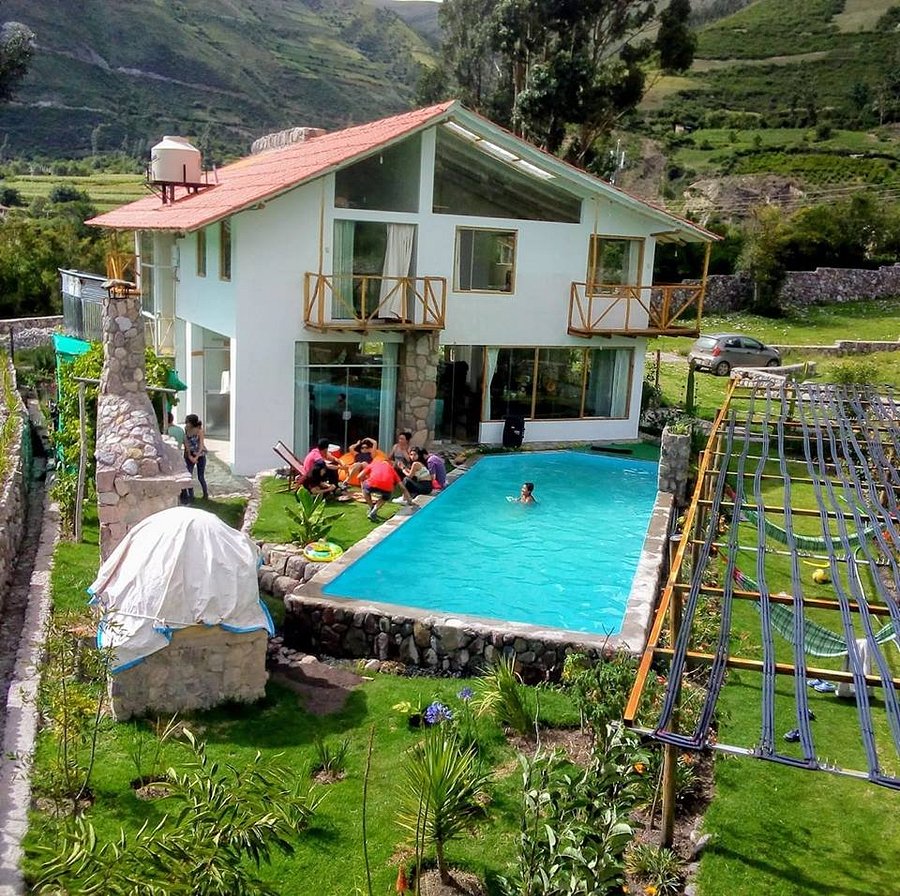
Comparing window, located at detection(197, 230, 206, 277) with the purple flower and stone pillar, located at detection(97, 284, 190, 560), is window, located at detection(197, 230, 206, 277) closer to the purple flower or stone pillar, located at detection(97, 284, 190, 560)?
stone pillar, located at detection(97, 284, 190, 560)

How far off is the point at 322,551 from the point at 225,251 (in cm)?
847

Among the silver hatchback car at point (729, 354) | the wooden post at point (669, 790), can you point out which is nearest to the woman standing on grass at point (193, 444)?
the wooden post at point (669, 790)

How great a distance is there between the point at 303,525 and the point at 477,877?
8.11m

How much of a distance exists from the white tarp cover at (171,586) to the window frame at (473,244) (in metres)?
12.6

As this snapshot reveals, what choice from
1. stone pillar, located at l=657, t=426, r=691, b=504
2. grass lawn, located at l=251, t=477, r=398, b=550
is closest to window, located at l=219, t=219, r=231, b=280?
grass lawn, located at l=251, t=477, r=398, b=550

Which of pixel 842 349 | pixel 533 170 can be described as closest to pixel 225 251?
pixel 533 170

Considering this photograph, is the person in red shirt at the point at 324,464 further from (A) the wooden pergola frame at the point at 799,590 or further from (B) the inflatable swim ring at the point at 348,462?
(A) the wooden pergola frame at the point at 799,590

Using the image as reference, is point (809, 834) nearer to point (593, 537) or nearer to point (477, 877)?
point (477, 877)

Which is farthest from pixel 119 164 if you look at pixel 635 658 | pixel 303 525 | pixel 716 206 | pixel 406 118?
pixel 635 658

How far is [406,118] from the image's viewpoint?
68.1 feet

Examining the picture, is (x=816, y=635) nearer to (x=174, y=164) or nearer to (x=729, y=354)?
(x=174, y=164)

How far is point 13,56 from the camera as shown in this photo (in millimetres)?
42656

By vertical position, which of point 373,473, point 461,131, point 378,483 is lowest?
point 378,483

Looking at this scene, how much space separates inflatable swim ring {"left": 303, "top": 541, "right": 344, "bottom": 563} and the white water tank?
43.8 feet
